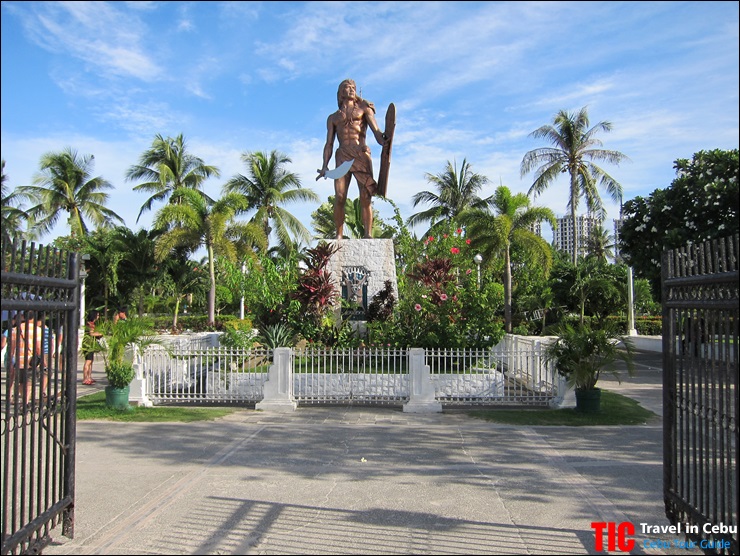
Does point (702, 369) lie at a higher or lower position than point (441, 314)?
lower

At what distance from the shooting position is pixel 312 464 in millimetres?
6598

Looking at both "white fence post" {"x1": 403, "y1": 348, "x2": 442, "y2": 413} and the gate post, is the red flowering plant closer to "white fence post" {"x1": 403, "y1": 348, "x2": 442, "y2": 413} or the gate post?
"white fence post" {"x1": 403, "y1": 348, "x2": 442, "y2": 413}

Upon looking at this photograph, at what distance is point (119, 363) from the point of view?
384 inches

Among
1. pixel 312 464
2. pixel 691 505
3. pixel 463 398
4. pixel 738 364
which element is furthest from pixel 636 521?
pixel 463 398

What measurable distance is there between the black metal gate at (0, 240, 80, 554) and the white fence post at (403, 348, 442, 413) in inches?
248

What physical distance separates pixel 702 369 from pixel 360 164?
38.0 feet

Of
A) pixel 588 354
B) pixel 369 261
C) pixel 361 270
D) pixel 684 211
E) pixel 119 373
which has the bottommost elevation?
pixel 119 373

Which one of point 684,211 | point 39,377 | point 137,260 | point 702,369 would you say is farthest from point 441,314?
point 137,260

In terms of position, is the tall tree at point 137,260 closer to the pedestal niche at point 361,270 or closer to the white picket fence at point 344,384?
the pedestal niche at point 361,270

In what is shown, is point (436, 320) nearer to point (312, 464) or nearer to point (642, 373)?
point (312, 464)

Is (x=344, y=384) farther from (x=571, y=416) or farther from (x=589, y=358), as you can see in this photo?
(x=589, y=358)

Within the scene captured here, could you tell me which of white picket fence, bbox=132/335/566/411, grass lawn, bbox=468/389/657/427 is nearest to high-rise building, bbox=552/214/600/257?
white picket fence, bbox=132/335/566/411

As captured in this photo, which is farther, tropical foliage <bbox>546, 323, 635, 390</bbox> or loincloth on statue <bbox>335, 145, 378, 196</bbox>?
loincloth on statue <bbox>335, 145, 378, 196</bbox>

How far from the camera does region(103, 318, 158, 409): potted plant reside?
9742 mm
